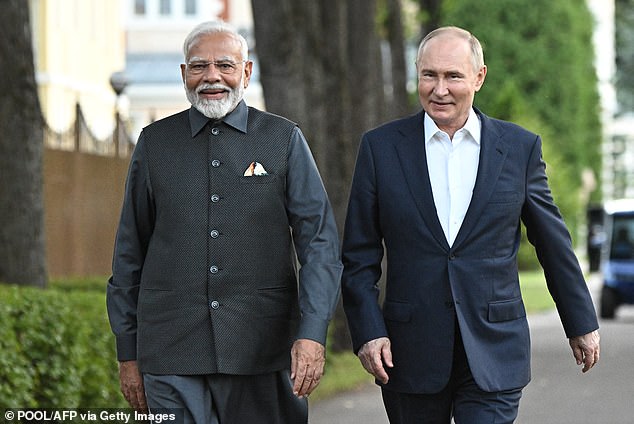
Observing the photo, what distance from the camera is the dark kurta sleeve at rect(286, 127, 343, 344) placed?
627 centimetres

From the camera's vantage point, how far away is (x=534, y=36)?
196 feet

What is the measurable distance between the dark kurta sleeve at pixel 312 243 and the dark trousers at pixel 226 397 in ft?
0.91

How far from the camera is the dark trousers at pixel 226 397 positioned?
20.5 ft

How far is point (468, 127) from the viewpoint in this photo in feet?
21.7

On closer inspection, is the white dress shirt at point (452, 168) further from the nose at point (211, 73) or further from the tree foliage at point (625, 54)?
the tree foliage at point (625, 54)

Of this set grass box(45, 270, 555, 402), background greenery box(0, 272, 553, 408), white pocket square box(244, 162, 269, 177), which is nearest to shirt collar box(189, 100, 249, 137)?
white pocket square box(244, 162, 269, 177)

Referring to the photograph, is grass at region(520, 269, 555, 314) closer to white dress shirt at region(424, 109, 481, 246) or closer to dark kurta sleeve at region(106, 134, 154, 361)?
white dress shirt at region(424, 109, 481, 246)

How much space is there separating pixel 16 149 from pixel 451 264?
6.26m

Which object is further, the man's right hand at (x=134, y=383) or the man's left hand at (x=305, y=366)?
the man's right hand at (x=134, y=383)

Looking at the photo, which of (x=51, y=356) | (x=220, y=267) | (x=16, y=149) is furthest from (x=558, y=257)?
(x=16, y=149)

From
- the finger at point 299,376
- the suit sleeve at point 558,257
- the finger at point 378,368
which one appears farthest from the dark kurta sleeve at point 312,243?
the suit sleeve at point 558,257

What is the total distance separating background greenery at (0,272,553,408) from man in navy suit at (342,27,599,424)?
2413 millimetres

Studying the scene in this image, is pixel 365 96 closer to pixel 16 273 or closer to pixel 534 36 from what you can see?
pixel 16 273

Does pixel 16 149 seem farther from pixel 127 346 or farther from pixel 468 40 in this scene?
pixel 468 40
